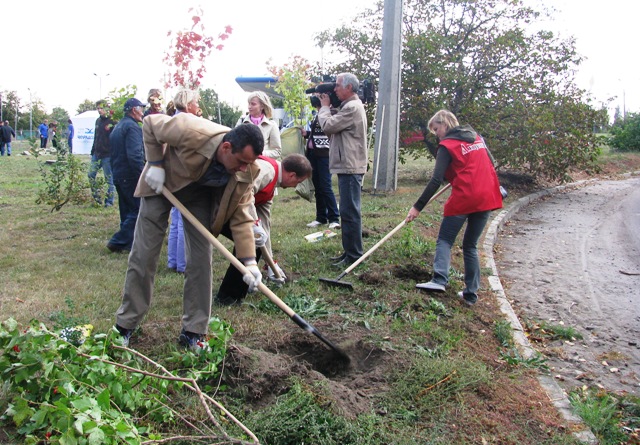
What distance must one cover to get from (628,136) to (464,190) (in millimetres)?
24697

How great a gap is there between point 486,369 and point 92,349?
248 centimetres

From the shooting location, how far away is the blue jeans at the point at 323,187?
8180 mm

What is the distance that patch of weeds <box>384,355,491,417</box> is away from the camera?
3.30m

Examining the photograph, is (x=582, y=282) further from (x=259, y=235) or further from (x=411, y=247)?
(x=259, y=235)

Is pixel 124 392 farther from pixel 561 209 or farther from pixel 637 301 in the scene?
pixel 561 209

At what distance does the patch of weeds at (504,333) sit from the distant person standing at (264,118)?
10.4 ft

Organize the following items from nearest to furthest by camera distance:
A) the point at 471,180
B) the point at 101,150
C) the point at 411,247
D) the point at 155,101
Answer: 1. the point at 471,180
2. the point at 155,101
3. the point at 411,247
4. the point at 101,150

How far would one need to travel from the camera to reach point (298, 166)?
4723mm

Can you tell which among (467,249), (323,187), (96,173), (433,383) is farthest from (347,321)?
(96,173)

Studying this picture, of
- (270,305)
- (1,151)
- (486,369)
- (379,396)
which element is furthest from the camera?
(1,151)

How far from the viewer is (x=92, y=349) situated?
2.96 m

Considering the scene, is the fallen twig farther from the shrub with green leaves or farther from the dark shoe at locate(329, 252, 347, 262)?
the dark shoe at locate(329, 252, 347, 262)

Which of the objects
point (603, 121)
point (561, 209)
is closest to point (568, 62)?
point (603, 121)

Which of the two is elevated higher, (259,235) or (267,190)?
(267,190)
